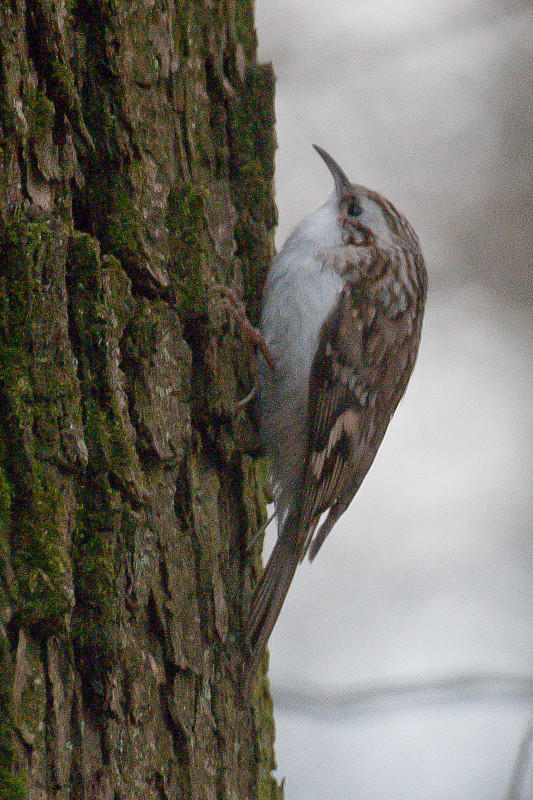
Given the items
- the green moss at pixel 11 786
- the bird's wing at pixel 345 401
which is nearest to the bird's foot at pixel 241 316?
the bird's wing at pixel 345 401

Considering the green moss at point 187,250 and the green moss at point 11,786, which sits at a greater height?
the green moss at point 187,250

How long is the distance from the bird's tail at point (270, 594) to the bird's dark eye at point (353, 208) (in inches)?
33.1

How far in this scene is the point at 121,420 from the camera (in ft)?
4.43

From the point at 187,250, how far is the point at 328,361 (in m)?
0.71

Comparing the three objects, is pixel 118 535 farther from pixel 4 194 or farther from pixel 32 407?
pixel 4 194

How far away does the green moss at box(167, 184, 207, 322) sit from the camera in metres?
1.55

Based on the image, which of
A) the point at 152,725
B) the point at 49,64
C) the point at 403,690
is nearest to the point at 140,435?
the point at 152,725

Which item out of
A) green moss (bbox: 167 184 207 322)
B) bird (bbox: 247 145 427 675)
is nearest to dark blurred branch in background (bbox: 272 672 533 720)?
bird (bbox: 247 145 427 675)

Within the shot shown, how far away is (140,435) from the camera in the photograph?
1.40 meters

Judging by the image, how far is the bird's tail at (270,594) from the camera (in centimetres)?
168

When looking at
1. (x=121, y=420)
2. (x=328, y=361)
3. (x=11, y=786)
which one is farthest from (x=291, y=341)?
(x=11, y=786)

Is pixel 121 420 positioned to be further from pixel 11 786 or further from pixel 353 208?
pixel 353 208

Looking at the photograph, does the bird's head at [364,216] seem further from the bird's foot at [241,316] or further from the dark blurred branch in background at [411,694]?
the dark blurred branch in background at [411,694]

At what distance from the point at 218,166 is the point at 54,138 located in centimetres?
51
